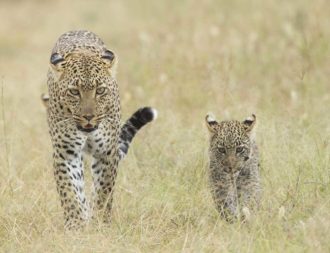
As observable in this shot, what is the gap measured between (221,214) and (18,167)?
241 cm

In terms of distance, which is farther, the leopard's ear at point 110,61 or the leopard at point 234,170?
the leopard's ear at point 110,61

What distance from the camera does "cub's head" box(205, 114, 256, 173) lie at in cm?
650

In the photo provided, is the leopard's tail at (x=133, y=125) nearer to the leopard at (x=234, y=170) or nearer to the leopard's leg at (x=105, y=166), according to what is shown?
the leopard's leg at (x=105, y=166)

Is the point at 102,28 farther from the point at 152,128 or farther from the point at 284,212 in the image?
the point at 284,212

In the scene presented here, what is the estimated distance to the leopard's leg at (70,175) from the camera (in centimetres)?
702

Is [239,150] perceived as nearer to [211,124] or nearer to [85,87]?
[211,124]

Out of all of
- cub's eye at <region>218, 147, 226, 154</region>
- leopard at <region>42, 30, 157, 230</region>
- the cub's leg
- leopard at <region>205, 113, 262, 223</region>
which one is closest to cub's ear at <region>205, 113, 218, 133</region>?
leopard at <region>205, 113, 262, 223</region>

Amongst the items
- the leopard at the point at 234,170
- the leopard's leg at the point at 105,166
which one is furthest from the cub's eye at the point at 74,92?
the leopard at the point at 234,170

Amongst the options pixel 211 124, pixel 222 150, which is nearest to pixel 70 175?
pixel 211 124

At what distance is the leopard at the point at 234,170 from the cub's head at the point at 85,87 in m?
0.77

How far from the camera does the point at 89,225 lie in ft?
21.9

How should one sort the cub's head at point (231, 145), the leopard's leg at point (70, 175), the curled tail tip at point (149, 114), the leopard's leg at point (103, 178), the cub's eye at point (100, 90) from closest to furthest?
the cub's head at point (231, 145)
the cub's eye at point (100, 90)
the leopard's leg at point (70, 175)
the leopard's leg at point (103, 178)
the curled tail tip at point (149, 114)

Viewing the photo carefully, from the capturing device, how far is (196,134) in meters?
8.21

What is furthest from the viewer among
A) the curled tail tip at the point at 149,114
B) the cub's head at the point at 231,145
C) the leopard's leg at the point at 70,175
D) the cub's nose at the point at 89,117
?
the curled tail tip at the point at 149,114
